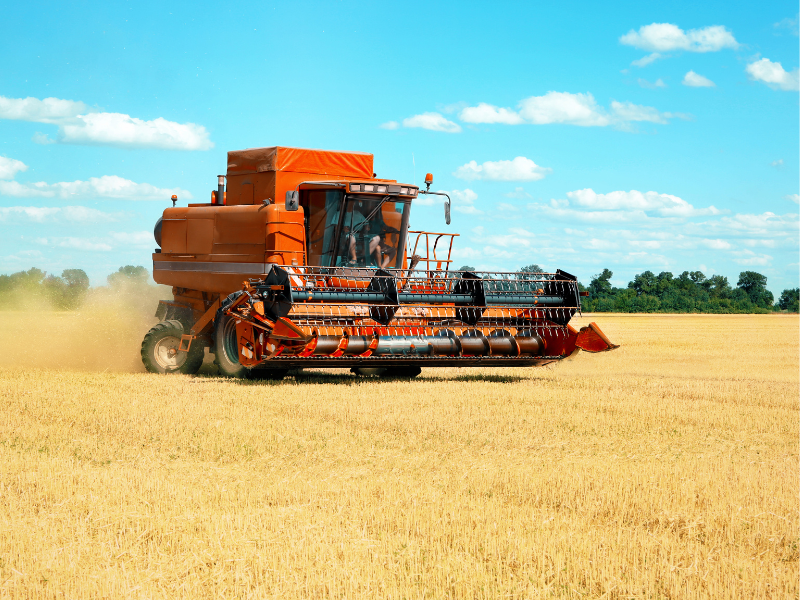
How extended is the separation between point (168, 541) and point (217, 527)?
0.25 meters

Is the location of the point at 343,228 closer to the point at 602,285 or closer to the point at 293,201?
the point at 293,201

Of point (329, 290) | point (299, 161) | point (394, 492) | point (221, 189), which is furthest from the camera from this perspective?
point (221, 189)

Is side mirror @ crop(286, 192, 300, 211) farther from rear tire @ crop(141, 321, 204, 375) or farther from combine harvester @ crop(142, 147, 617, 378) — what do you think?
rear tire @ crop(141, 321, 204, 375)

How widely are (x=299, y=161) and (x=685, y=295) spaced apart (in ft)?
178

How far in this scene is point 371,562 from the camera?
371 centimetres

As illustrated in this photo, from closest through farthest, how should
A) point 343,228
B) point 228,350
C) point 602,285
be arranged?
point 228,350 < point 343,228 < point 602,285

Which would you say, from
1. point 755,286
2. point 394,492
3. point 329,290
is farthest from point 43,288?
point 755,286

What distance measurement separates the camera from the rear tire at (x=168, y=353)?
37.8 ft

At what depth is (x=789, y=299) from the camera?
7100 cm

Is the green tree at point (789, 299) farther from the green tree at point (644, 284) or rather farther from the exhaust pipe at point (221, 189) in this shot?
the exhaust pipe at point (221, 189)

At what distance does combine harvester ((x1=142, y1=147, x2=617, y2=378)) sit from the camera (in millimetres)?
9891

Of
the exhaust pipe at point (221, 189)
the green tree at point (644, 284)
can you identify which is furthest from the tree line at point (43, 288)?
the green tree at point (644, 284)

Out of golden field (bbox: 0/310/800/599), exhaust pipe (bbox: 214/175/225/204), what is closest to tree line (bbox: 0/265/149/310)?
exhaust pipe (bbox: 214/175/225/204)

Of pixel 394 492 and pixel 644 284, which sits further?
pixel 644 284
